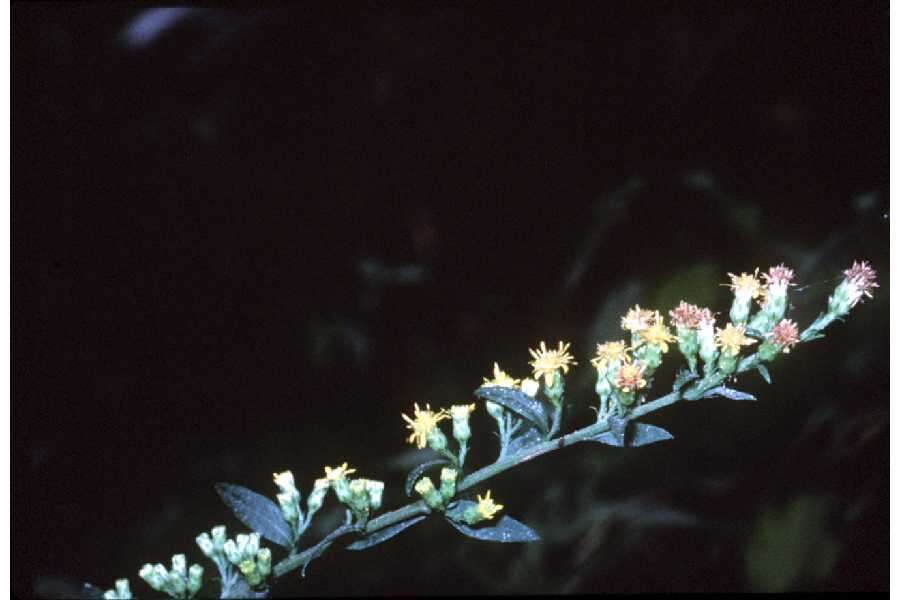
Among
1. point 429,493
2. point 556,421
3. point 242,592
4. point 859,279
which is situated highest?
point 859,279

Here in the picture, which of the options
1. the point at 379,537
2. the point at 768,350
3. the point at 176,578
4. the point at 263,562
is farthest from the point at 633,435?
the point at 176,578

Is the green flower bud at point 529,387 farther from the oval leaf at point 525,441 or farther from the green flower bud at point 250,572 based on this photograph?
the green flower bud at point 250,572

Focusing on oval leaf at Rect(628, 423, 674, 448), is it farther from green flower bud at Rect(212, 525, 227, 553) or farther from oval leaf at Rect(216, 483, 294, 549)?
green flower bud at Rect(212, 525, 227, 553)

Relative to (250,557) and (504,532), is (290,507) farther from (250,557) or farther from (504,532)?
(504,532)

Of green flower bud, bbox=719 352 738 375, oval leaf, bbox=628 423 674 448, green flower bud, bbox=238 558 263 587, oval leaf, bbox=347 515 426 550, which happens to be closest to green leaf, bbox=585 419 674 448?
oval leaf, bbox=628 423 674 448

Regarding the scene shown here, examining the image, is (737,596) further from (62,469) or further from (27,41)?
(27,41)
